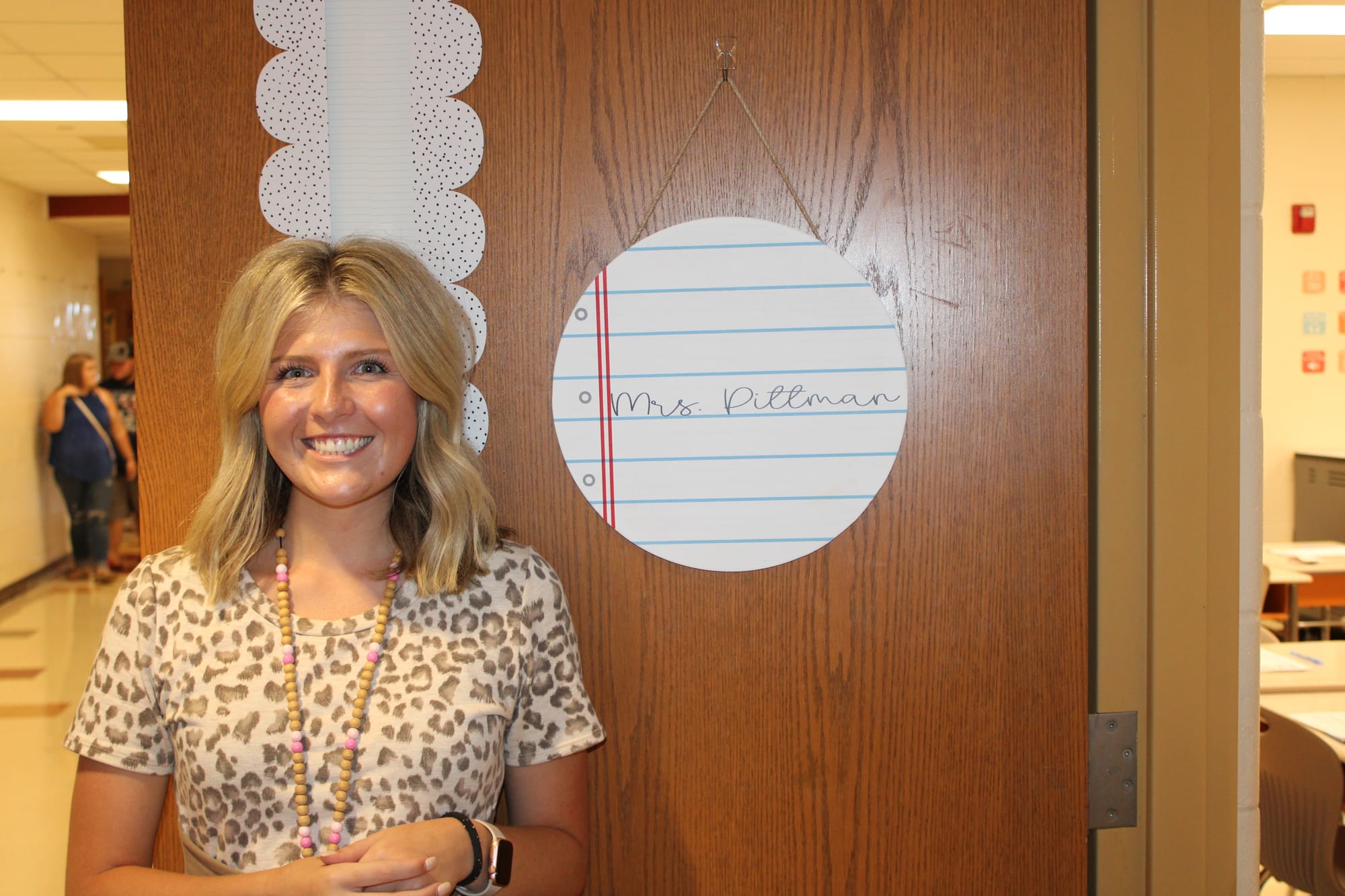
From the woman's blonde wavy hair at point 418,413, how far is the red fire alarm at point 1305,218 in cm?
701

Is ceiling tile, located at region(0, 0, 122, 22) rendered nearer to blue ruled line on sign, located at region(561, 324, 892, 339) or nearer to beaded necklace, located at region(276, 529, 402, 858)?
blue ruled line on sign, located at region(561, 324, 892, 339)

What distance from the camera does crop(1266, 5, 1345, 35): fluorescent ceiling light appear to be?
5.03m

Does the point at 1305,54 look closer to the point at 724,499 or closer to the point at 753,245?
the point at 753,245

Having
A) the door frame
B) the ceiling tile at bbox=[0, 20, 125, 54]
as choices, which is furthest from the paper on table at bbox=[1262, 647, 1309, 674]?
the ceiling tile at bbox=[0, 20, 125, 54]

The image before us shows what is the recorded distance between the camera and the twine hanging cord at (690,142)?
1.36 meters

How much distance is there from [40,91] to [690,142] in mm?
6492

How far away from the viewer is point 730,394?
1374 mm

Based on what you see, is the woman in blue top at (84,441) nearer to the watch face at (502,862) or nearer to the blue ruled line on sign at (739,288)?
the blue ruled line on sign at (739,288)

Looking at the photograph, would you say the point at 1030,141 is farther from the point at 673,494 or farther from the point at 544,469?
the point at 544,469

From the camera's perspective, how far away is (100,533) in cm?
827

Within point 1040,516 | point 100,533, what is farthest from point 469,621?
point 100,533

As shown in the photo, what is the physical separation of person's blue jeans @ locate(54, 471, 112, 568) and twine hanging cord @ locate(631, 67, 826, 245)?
8.13 m

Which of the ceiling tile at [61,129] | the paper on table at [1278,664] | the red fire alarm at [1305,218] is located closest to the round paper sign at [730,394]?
the paper on table at [1278,664]

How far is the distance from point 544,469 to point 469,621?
0.85 feet
